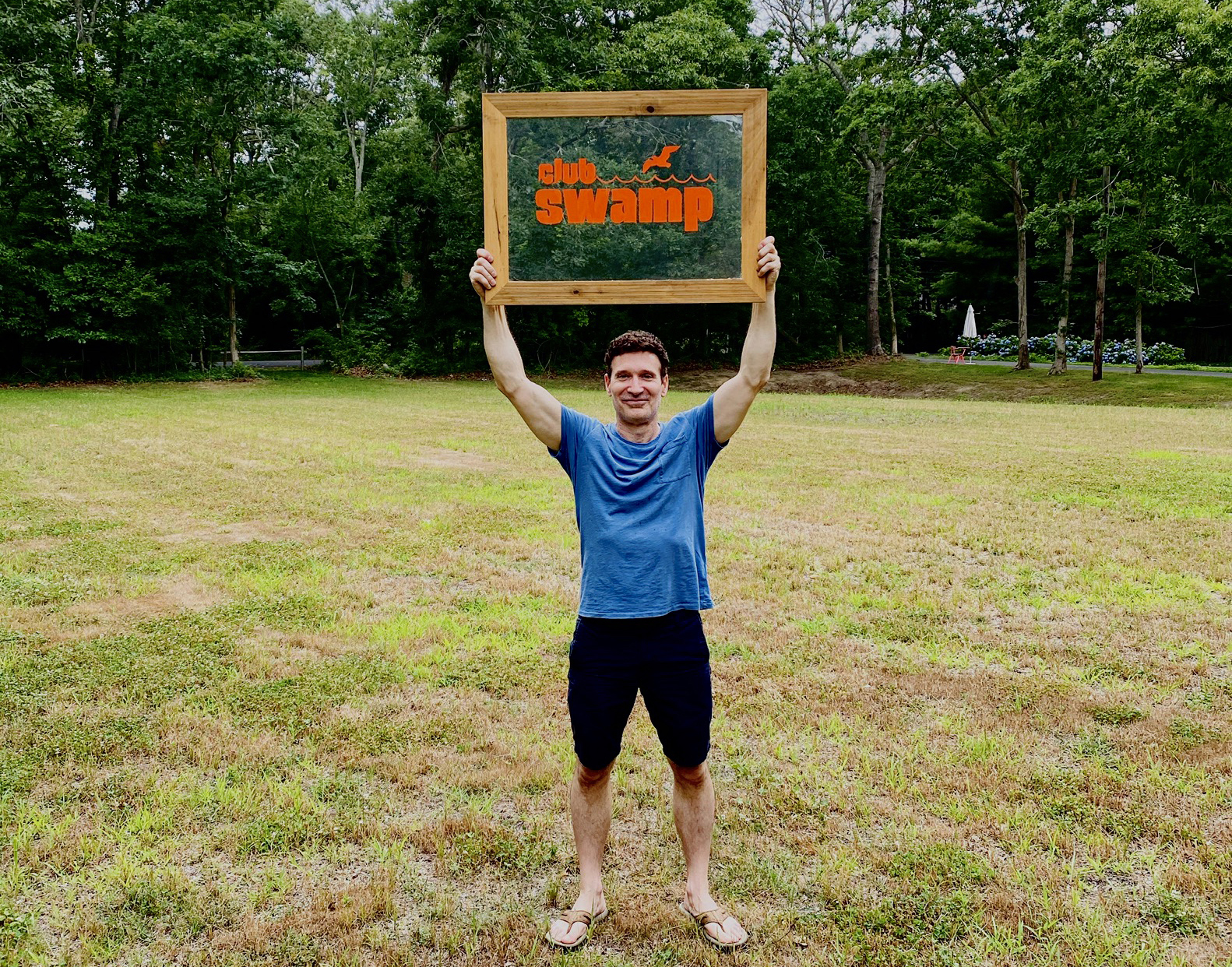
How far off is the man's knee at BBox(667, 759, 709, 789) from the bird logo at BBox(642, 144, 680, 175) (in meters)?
1.98

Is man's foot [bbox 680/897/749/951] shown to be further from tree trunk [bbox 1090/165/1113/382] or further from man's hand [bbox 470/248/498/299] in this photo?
tree trunk [bbox 1090/165/1113/382]

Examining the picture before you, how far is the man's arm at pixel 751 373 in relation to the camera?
277 cm

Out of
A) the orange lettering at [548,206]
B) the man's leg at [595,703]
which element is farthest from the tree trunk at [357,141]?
the man's leg at [595,703]

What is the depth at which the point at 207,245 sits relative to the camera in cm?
2658

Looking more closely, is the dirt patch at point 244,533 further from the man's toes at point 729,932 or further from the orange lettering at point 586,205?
the man's toes at point 729,932

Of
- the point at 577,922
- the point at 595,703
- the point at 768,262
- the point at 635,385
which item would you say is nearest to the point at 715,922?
the point at 577,922

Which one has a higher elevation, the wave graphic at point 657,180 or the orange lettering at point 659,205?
the wave graphic at point 657,180

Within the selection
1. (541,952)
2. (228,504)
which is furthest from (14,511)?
(541,952)

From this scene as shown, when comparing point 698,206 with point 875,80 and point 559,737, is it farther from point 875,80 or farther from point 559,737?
point 875,80

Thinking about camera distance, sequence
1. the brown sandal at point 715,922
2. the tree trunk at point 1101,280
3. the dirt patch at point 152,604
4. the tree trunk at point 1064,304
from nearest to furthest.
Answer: the brown sandal at point 715,922, the dirt patch at point 152,604, the tree trunk at point 1101,280, the tree trunk at point 1064,304

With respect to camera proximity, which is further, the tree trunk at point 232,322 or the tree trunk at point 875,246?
the tree trunk at point 875,246

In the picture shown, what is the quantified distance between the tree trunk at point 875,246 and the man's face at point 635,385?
33.1 m

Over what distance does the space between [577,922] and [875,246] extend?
33.9m

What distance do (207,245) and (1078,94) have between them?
81.9 ft
